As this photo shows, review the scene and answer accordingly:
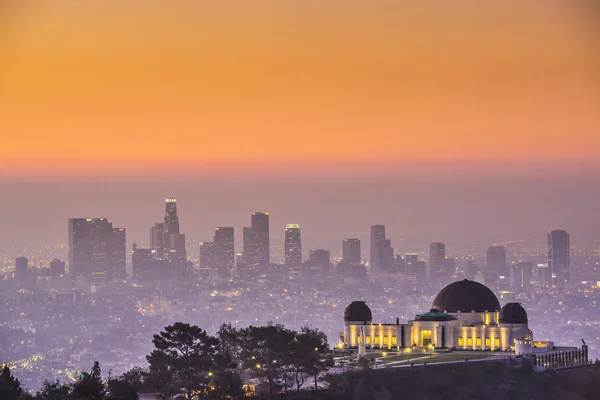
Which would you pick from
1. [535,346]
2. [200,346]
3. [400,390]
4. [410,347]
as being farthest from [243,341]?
[535,346]

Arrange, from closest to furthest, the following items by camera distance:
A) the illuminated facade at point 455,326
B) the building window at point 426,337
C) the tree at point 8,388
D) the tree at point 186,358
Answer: the tree at point 8,388 < the tree at point 186,358 < the illuminated facade at point 455,326 < the building window at point 426,337

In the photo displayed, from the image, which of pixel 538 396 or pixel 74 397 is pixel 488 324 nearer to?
pixel 538 396

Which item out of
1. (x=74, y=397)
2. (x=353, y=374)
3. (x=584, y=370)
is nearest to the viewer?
(x=74, y=397)

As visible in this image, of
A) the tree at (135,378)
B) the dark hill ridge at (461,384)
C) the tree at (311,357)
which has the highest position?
the tree at (311,357)

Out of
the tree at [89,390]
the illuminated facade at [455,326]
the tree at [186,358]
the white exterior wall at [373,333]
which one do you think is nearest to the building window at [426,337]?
the illuminated facade at [455,326]

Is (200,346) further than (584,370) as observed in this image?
No

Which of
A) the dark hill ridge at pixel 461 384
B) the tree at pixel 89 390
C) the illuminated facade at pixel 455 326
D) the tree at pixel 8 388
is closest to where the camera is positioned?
the tree at pixel 8 388

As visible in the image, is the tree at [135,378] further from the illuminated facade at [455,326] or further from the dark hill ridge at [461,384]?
the illuminated facade at [455,326]
